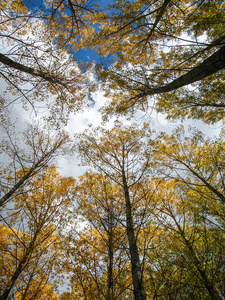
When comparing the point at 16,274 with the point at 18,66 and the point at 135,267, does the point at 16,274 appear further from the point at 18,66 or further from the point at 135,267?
the point at 18,66

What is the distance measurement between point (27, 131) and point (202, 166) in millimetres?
8051

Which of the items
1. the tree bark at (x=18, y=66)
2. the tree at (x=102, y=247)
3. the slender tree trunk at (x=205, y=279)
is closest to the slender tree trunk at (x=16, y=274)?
the tree at (x=102, y=247)

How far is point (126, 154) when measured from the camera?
5.59 metres

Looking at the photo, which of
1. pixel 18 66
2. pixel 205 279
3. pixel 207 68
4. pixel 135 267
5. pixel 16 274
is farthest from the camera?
pixel 205 279

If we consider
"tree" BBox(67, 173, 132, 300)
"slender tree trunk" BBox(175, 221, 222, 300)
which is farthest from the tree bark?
"slender tree trunk" BBox(175, 221, 222, 300)

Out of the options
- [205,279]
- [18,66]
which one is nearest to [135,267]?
[205,279]

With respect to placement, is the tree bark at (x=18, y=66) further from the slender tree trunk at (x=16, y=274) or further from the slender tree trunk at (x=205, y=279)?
the slender tree trunk at (x=205, y=279)

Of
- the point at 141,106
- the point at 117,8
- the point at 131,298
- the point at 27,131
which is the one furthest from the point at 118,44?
the point at 131,298

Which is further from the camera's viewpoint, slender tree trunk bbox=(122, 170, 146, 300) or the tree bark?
Result: the tree bark

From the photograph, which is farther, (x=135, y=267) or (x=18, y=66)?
(x=18, y=66)

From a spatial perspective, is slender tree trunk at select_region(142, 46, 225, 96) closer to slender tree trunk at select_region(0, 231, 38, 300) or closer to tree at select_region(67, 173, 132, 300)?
tree at select_region(67, 173, 132, 300)

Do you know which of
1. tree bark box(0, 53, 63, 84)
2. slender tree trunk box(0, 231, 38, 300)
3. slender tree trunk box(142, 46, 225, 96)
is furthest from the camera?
slender tree trunk box(0, 231, 38, 300)

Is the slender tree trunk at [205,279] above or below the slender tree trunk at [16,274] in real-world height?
above

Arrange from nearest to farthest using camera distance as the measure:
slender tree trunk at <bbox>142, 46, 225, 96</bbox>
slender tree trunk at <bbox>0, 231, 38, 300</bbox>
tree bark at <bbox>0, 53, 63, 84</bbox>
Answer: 1. slender tree trunk at <bbox>142, 46, 225, 96</bbox>
2. tree bark at <bbox>0, 53, 63, 84</bbox>
3. slender tree trunk at <bbox>0, 231, 38, 300</bbox>
